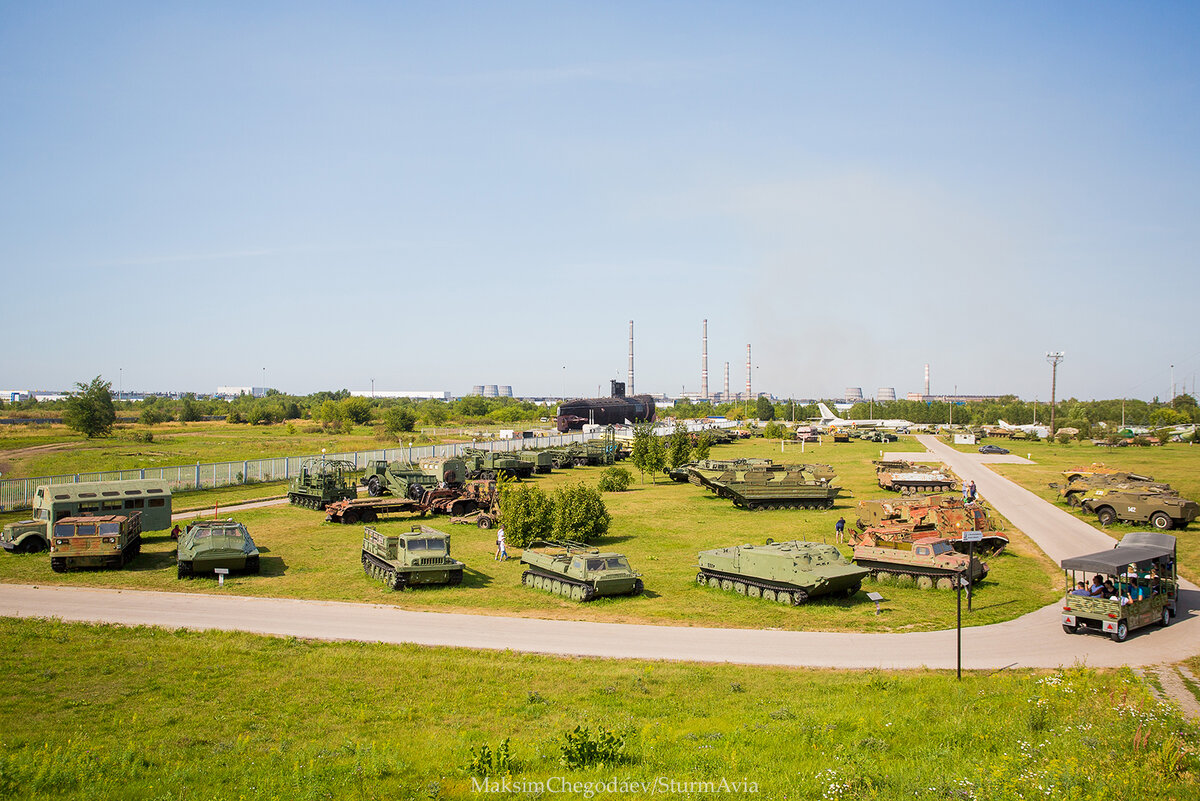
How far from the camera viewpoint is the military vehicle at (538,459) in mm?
55438

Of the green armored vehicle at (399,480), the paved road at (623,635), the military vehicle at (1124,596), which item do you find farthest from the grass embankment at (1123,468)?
the green armored vehicle at (399,480)

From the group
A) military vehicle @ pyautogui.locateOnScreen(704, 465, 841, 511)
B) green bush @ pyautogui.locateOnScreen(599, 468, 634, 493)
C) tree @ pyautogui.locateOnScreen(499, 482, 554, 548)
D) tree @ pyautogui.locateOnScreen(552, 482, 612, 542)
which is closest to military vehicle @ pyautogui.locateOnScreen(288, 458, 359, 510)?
tree @ pyautogui.locateOnScreen(552, 482, 612, 542)

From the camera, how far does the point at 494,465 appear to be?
169 ft

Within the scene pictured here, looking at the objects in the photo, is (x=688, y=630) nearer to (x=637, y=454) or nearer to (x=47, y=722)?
(x=47, y=722)

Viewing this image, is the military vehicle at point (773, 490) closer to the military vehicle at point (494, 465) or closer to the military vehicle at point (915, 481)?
the military vehicle at point (915, 481)

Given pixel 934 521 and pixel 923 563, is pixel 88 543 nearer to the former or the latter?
pixel 923 563

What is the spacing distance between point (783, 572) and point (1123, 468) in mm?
49688

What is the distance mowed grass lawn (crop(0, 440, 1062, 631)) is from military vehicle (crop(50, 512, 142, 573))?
0.43 meters

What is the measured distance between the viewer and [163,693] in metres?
13.3

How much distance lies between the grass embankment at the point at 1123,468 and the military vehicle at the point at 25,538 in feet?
119

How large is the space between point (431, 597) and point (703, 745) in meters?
12.0

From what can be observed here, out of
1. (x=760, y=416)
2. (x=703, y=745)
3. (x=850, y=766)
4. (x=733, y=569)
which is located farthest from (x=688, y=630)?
(x=760, y=416)

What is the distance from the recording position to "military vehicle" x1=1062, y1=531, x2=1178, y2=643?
16987 millimetres

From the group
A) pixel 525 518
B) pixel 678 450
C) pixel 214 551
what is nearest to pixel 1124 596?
pixel 525 518
